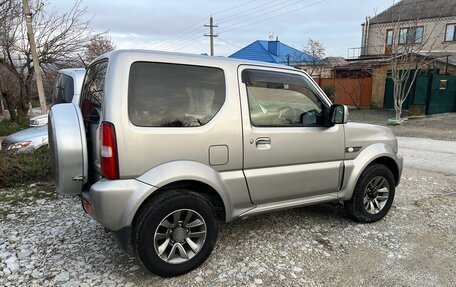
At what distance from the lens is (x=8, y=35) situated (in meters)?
12.5

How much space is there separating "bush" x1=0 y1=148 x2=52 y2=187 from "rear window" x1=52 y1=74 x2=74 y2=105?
3.10 ft

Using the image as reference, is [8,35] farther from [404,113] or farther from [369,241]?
[404,113]

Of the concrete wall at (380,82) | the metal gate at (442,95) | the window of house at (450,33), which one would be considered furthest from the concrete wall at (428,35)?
the metal gate at (442,95)

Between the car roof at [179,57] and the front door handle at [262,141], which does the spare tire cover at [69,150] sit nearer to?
the car roof at [179,57]

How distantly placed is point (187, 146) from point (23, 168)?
3.78 metres

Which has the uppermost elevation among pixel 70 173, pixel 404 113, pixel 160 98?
pixel 160 98

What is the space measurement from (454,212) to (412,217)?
0.66 meters

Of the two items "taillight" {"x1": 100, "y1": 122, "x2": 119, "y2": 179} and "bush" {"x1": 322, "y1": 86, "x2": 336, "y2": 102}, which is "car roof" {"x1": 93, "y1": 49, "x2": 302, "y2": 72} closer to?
"taillight" {"x1": 100, "y1": 122, "x2": 119, "y2": 179}

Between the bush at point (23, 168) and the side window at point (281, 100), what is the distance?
12.7ft

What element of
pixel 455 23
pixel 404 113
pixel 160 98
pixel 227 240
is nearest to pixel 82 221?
pixel 227 240

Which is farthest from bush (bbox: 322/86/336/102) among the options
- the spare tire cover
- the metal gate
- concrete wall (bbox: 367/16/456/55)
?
the spare tire cover

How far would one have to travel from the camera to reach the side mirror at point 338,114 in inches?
142

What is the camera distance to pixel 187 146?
2941 millimetres

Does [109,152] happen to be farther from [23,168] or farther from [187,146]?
[23,168]
